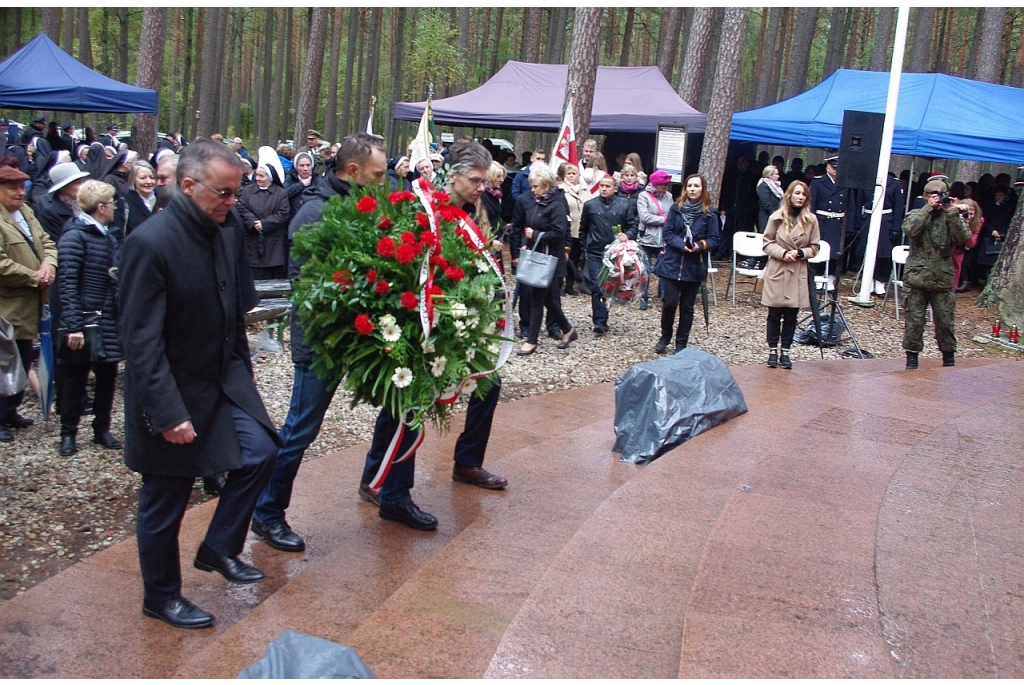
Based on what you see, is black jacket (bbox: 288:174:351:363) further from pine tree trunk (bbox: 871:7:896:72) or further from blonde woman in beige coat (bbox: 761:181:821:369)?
pine tree trunk (bbox: 871:7:896:72)

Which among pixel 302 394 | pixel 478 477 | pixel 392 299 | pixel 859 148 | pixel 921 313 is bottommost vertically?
pixel 478 477

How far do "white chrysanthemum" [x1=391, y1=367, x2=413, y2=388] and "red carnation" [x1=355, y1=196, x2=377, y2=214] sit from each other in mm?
696

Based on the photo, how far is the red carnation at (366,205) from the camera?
4004 mm

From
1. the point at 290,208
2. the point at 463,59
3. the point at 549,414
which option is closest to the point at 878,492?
the point at 549,414

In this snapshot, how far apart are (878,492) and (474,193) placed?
2588 mm

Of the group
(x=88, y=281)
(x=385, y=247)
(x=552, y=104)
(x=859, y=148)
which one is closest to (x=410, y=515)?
(x=385, y=247)

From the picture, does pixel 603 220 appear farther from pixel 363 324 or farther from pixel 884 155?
pixel 363 324

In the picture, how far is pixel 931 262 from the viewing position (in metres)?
9.05

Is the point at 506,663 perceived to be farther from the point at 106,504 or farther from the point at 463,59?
the point at 463,59

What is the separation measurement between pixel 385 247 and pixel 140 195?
3390 mm

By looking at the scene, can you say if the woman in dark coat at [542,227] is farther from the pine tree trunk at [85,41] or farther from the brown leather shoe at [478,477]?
the pine tree trunk at [85,41]

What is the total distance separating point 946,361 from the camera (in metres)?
9.58

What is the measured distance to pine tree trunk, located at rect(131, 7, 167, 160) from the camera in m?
16.4

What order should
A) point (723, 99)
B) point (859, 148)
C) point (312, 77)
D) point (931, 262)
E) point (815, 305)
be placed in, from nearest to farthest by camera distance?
point (931, 262)
point (815, 305)
point (859, 148)
point (723, 99)
point (312, 77)
